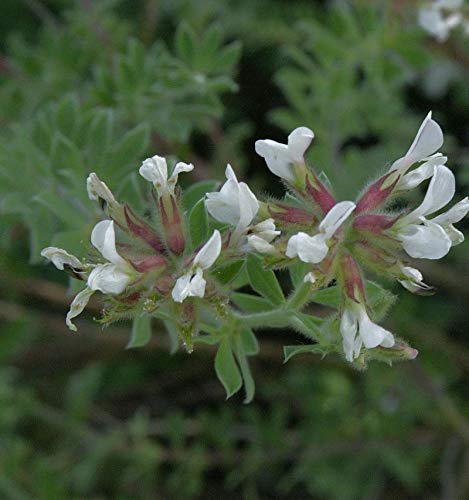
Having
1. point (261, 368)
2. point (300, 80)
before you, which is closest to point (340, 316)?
point (300, 80)

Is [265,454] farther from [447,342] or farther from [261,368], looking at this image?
[447,342]

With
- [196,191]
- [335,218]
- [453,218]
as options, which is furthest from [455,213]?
[196,191]

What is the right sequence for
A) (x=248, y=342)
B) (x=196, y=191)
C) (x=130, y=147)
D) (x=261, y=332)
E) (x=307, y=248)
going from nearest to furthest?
(x=307, y=248), (x=248, y=342), (x=196, y=191), (x=130, y=147), (x=261, y=332)

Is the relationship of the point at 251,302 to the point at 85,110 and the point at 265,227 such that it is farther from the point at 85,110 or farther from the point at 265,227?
the point at 85,110

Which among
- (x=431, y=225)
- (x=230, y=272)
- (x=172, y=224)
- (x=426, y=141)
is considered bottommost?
(x=230, y=272)

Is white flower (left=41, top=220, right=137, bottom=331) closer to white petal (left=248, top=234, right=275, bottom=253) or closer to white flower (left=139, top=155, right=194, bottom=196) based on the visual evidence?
white flower (left=139, top=155, right=194, bottom=196)

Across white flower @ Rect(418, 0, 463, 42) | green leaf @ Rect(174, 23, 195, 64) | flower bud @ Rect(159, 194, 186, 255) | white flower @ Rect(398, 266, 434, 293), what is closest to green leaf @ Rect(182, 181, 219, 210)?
flower bud @ Rect(159, 194, 186, 255)
